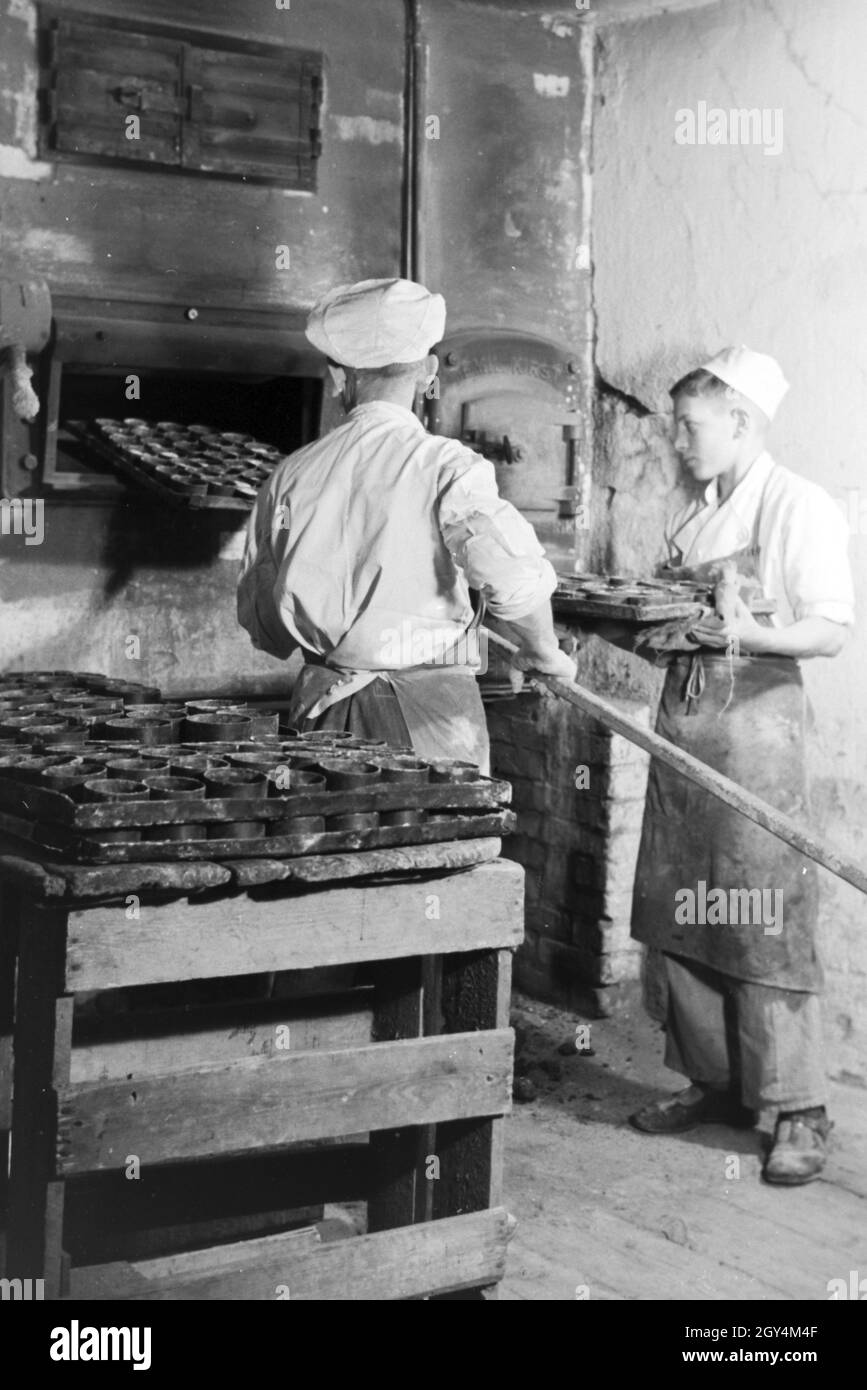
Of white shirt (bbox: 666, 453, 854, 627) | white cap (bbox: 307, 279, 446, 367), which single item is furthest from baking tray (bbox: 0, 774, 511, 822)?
white shirt (bbox: 666, 453, 854, 627)

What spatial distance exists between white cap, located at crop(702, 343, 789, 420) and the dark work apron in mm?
365

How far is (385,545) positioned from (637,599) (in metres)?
0.66

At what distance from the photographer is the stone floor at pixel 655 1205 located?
3.20 meters

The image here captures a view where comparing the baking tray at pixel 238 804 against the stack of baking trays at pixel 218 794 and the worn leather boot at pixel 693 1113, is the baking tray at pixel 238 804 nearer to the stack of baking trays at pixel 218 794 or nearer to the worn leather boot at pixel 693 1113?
the stack of baking trays at pixel 218 794

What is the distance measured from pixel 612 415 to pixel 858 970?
1831 millimetres

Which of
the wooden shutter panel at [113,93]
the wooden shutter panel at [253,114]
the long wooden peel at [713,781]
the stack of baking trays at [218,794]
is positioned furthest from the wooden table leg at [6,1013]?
the wooden shutter panel at [253,114]

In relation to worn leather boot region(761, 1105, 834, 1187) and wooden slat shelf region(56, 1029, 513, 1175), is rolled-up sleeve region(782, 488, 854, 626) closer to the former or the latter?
worn leather boot region(761, 1105, 834, 1187)

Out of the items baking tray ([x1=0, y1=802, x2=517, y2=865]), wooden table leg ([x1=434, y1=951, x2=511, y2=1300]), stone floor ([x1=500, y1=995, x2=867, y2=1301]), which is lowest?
stone floor ([x1=500, y1=995, x2=867, y2=1301])

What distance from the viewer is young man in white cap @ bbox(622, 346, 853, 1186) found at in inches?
149

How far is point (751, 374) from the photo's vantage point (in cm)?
390

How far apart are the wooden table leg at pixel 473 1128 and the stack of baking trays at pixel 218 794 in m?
0.28

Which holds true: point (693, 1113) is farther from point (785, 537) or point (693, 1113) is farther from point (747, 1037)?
point (785, 537)

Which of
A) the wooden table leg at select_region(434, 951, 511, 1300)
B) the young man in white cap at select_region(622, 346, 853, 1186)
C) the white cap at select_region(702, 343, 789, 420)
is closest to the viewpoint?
the wooden table leg at select_region(434, 951, 511, 1300)
